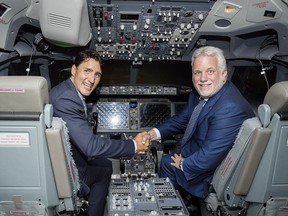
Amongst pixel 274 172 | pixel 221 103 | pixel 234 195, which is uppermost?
pixel 221 103

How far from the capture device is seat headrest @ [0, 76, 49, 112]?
66.0 inches

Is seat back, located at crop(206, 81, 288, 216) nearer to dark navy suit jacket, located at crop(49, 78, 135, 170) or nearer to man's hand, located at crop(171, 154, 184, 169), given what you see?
man's hand, located at crop(171, 154, 184, 169)

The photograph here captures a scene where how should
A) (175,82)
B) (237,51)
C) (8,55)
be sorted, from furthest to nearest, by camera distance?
(175,82) → (237,51) → (8,55)

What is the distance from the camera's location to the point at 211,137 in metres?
2.32

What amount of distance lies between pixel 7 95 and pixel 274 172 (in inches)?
66.2

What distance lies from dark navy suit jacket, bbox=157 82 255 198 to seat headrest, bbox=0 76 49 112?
3.99 feet

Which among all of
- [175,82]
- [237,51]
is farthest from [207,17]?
[175,82]

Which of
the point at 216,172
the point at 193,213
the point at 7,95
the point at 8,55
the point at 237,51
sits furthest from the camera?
the point at 237,51

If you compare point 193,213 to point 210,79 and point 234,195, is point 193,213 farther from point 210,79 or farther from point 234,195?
point 210,79

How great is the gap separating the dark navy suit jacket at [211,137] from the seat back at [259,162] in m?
0.13

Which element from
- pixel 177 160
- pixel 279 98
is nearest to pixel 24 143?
pixel 177 160

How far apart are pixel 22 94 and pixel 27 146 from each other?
34 cm

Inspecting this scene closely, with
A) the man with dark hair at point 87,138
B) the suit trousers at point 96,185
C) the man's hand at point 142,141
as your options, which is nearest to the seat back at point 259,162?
the man's hand at point 142,141

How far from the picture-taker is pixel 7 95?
1.70 m
